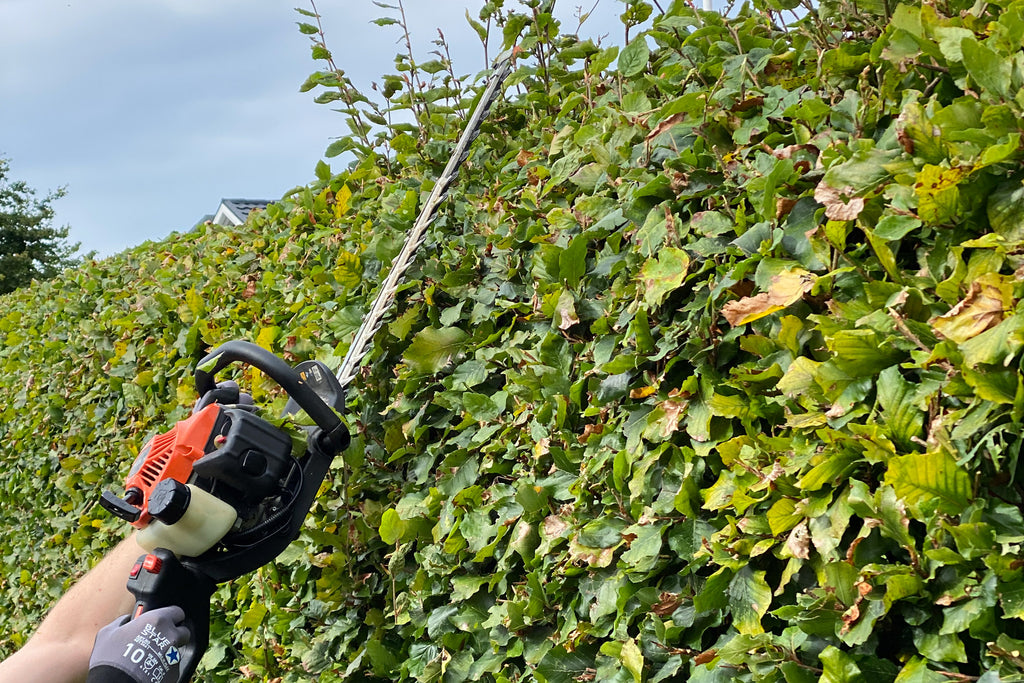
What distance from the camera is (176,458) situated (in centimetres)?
212

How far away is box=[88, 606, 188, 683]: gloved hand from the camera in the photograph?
1865 millimetres

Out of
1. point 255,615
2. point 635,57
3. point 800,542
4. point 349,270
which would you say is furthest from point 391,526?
point 635,57

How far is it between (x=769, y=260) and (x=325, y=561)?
1.60 meters

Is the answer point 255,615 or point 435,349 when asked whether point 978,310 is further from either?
point 255,615

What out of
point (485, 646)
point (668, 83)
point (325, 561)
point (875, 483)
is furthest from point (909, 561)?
point (325, 561)

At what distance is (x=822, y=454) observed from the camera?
→ 1409 mm

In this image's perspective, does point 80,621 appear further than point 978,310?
Yes

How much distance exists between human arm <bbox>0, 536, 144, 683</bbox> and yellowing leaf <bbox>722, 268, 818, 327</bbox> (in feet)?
6.03

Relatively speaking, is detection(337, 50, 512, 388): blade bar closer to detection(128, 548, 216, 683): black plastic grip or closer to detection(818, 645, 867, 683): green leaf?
detection(128, 548, 216, 683): black plastic grip

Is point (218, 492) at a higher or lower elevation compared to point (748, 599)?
higher

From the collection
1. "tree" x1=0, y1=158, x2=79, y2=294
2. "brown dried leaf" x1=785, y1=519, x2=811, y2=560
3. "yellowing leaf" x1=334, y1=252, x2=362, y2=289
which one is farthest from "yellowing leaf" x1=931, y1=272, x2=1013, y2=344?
"tree" x1=0, y1=158, x2=79, y2=294

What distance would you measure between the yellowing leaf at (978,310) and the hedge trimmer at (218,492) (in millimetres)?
1426

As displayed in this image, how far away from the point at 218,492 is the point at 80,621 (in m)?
0.80

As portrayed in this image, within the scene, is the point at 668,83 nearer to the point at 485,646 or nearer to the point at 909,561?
the point at 909,561
